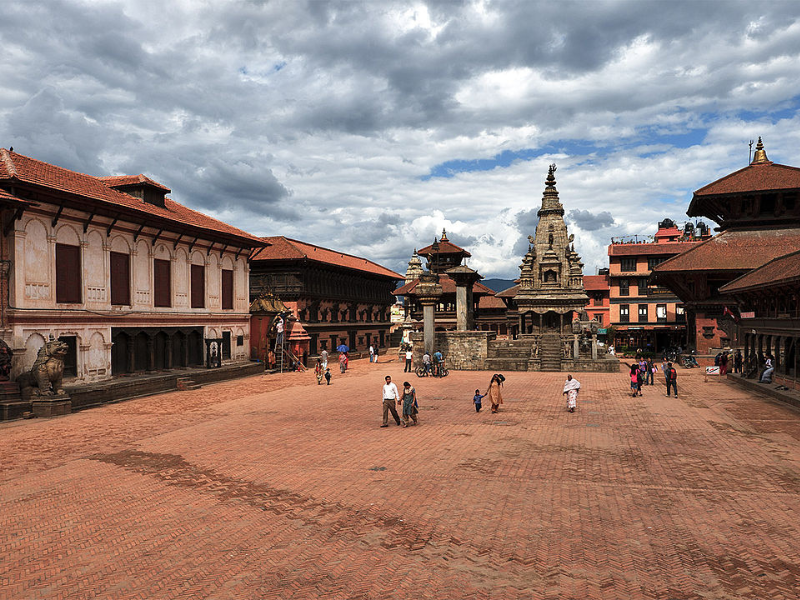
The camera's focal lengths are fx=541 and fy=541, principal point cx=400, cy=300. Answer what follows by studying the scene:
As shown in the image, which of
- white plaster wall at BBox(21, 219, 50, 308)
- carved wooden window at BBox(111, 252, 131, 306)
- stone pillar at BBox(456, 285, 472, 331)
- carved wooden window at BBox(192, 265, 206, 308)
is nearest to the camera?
white plaster wall at BBox(21, 219, 50, 308)

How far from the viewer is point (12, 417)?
62.6ft

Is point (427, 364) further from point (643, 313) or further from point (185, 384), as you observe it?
point (643, 313)

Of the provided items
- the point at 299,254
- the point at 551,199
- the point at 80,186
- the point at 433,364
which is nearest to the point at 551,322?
the point at 551,199

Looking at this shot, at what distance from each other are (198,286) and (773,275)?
2980cm

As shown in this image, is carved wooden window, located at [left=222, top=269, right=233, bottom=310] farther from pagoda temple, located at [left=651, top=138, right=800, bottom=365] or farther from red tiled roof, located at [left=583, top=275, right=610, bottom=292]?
red tiled roof, located at [left=583, top=275, right=610, bottom=292]

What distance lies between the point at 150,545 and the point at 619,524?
7492mm

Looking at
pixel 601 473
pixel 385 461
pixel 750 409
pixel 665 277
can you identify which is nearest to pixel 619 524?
pixel 601 473

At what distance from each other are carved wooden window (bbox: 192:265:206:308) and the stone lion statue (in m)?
11.4

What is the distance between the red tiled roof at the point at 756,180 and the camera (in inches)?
1513

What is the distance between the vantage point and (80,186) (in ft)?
80.6

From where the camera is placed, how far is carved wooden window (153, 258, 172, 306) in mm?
28628

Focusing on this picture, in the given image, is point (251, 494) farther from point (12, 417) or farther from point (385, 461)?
point (12, 417)

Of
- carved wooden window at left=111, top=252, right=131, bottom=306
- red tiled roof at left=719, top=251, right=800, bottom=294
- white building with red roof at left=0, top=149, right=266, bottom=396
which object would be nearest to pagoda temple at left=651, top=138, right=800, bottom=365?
red tiled roof at left=719, top=251, right=800, bottom=294

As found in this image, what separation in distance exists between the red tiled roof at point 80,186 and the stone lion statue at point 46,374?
252 inches
